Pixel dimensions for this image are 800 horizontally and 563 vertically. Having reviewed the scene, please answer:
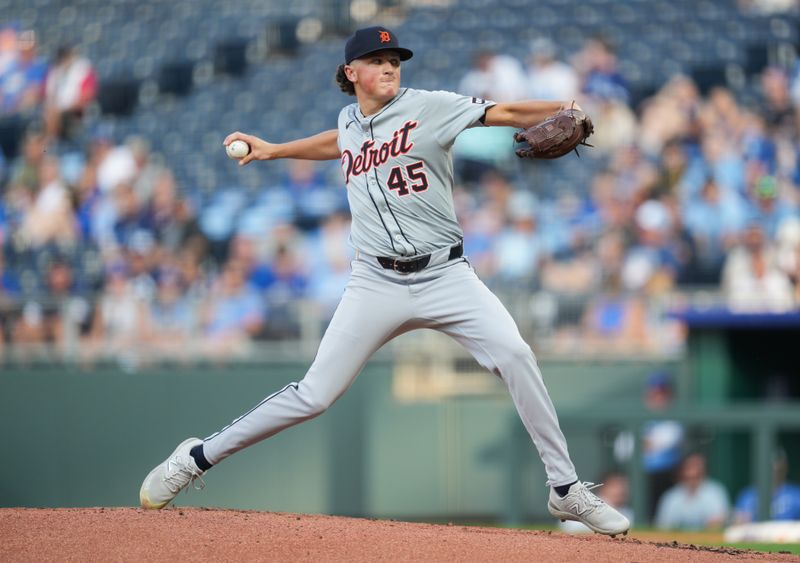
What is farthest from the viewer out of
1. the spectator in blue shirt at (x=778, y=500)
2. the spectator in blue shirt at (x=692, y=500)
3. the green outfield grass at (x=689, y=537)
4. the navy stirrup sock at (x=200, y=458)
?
the spectator in blue shirt at (x=692, y=500)

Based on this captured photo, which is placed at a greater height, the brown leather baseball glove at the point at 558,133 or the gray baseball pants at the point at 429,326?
the brown leather baseball glove at the point at 558,133

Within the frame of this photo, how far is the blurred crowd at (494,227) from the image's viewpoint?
8586 millimetres

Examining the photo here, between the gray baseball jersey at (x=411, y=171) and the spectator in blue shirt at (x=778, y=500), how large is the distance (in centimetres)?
→ 383

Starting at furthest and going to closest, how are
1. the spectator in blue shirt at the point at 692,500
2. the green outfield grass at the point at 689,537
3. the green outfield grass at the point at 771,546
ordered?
the spectator in blue shirt at the point at 692,500 → the green outfield grass at the point at 689,537 → the green outfield grass at the point at 771,546

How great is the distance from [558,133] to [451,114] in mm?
376

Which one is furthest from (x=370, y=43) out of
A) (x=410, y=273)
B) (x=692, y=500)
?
(x=692, y=500)

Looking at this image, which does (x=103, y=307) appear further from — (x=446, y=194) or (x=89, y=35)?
(x=89, y=35)

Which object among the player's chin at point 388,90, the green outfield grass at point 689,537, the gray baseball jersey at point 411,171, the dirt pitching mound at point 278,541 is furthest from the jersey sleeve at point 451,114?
the green outfield grass at point 689,537

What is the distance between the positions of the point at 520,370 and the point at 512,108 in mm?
859

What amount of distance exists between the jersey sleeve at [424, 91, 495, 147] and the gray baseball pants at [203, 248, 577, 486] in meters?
0.41

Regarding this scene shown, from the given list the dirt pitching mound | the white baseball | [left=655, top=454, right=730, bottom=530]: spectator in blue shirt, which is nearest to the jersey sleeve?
the white baseball

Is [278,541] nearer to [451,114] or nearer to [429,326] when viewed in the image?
[429,326]

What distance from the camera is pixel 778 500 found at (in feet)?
24.1

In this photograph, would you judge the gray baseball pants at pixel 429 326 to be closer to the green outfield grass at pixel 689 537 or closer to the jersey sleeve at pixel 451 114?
the jersey sleeve at pixel 451 114
